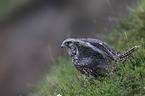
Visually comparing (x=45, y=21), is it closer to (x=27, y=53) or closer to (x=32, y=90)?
(x=27, y=53)

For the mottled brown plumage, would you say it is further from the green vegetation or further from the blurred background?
the blurred background

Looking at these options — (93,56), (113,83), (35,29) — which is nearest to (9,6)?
(35,29)

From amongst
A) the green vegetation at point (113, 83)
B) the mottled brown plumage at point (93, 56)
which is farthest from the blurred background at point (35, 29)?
the mottled brown plumage at point (93, 56)

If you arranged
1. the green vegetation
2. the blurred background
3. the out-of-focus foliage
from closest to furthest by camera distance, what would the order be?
the green vegetation
the blurred background
the out-of-focus foliage

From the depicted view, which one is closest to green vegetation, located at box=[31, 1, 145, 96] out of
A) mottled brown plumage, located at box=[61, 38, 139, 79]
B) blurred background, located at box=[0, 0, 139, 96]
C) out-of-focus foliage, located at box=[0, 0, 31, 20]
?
mottled brown plumage, located at box=[61, 38, 139, 79]

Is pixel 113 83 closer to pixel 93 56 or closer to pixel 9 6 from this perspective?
pixel 93 56
